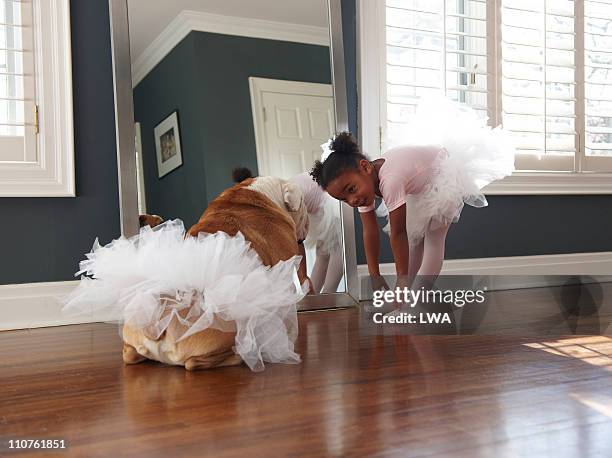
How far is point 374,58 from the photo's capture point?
115 inches

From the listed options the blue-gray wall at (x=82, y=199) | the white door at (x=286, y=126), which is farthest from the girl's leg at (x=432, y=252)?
the blue-gray wall at (x=82, y=199)

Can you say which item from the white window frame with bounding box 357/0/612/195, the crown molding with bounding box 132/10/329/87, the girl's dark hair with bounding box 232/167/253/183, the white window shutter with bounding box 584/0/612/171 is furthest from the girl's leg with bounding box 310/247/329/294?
the white window shutter with bounding box 584/0/612/171

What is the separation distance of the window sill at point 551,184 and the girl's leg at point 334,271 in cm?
96

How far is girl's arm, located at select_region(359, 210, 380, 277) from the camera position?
103 inches

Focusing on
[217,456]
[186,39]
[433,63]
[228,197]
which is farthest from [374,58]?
[217,456]

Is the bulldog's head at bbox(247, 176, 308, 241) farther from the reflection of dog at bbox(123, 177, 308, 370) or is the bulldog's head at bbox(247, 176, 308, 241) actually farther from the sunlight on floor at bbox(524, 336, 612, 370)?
the sunlight on floor at bbox(524, 336, 612, 370)

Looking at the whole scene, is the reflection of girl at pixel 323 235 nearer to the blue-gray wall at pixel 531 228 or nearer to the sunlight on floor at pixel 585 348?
the blue-gray wall at pixel 531 228

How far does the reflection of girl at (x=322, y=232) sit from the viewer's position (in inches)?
100

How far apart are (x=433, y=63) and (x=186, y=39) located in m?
1.28

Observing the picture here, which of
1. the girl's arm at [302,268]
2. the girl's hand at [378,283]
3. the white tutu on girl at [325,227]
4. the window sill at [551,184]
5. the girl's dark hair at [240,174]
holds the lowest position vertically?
the girl's hand at [378,283]

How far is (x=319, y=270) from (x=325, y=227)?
7.3 inches

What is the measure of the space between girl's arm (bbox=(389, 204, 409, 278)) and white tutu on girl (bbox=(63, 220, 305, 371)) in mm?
837

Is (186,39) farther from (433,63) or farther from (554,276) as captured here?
(554,276)

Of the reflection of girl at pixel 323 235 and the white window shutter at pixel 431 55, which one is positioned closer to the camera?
the reflection of girl at pixel 323 235
